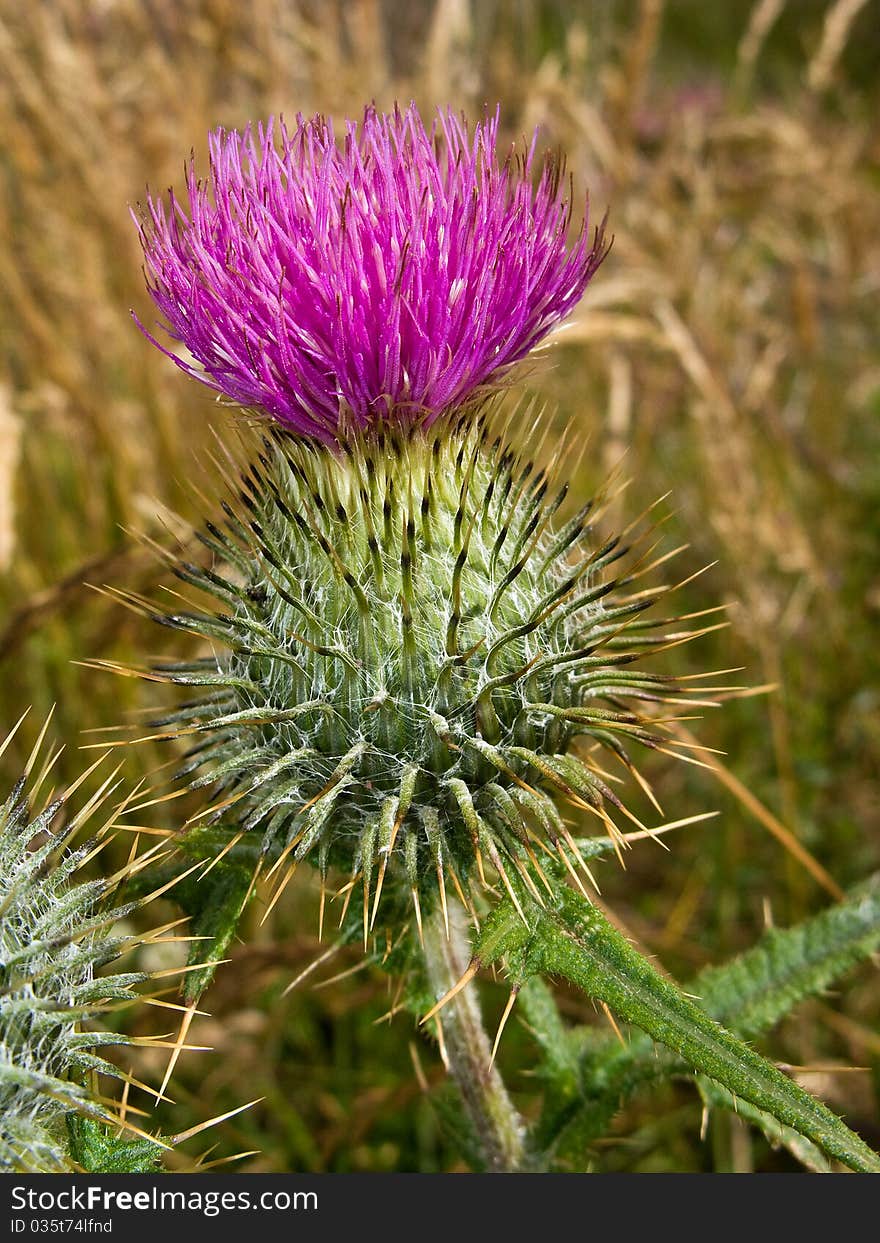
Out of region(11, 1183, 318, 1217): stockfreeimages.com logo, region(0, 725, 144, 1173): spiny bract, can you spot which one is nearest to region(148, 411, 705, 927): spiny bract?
region(0, 725, 144, 1173): spiny bract

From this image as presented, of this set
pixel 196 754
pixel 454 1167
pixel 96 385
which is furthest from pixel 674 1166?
pixel 96 385

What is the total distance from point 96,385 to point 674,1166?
4.14 m

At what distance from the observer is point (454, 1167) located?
10.4ft

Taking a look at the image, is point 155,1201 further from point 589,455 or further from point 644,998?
point 589,455

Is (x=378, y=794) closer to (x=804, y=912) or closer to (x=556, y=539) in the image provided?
(x=556, y=539)

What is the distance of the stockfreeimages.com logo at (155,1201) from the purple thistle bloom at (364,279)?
1533 millimetres

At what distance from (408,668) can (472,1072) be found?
36.9 inches

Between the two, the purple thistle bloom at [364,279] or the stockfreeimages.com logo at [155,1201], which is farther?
the purple thistle bloom at [364,279]

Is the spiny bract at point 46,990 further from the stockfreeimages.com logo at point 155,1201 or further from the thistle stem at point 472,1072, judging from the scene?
the thistle stem at point 472,1072

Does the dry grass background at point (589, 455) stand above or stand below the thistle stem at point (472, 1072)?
above

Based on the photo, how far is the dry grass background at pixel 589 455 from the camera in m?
3.46

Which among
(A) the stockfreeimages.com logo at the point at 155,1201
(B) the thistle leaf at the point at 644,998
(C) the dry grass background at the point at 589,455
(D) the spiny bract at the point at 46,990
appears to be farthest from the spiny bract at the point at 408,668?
(C) the dry grass background at the point at 589,455

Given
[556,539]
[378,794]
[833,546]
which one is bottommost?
[378,794]

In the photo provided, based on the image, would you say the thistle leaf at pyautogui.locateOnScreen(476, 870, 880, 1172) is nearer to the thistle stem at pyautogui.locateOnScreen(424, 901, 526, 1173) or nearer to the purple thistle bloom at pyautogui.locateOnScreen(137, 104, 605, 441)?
the thistle stem at pyautogui.locateOnScreen(424, 901, 526, 1173)
